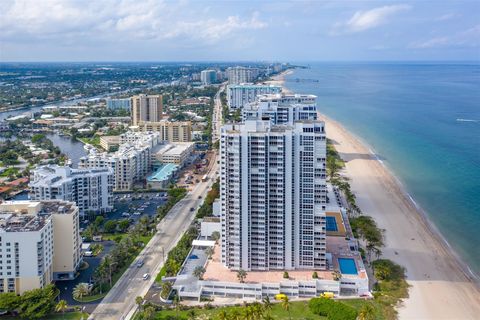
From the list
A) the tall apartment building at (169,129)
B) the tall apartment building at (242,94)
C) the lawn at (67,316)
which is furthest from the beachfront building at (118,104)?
the lawn at (67,316)

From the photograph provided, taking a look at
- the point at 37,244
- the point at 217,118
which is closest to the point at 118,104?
the point at 217,118

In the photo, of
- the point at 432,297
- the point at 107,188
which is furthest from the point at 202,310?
the point at 107,188

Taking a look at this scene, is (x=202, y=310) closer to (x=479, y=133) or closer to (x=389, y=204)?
(x=389, y=204)

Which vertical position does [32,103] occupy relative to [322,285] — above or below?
above

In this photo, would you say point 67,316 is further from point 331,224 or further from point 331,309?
point 331,224

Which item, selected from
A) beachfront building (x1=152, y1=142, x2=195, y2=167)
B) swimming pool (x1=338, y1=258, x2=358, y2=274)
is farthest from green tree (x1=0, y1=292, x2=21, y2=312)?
beachfront building (x1=152, y1=142, x2=195, y2=167)

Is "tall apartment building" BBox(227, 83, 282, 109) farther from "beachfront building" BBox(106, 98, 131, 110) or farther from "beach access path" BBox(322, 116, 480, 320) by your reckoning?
"beach access path" BBox(322, 116, 480, 320)
